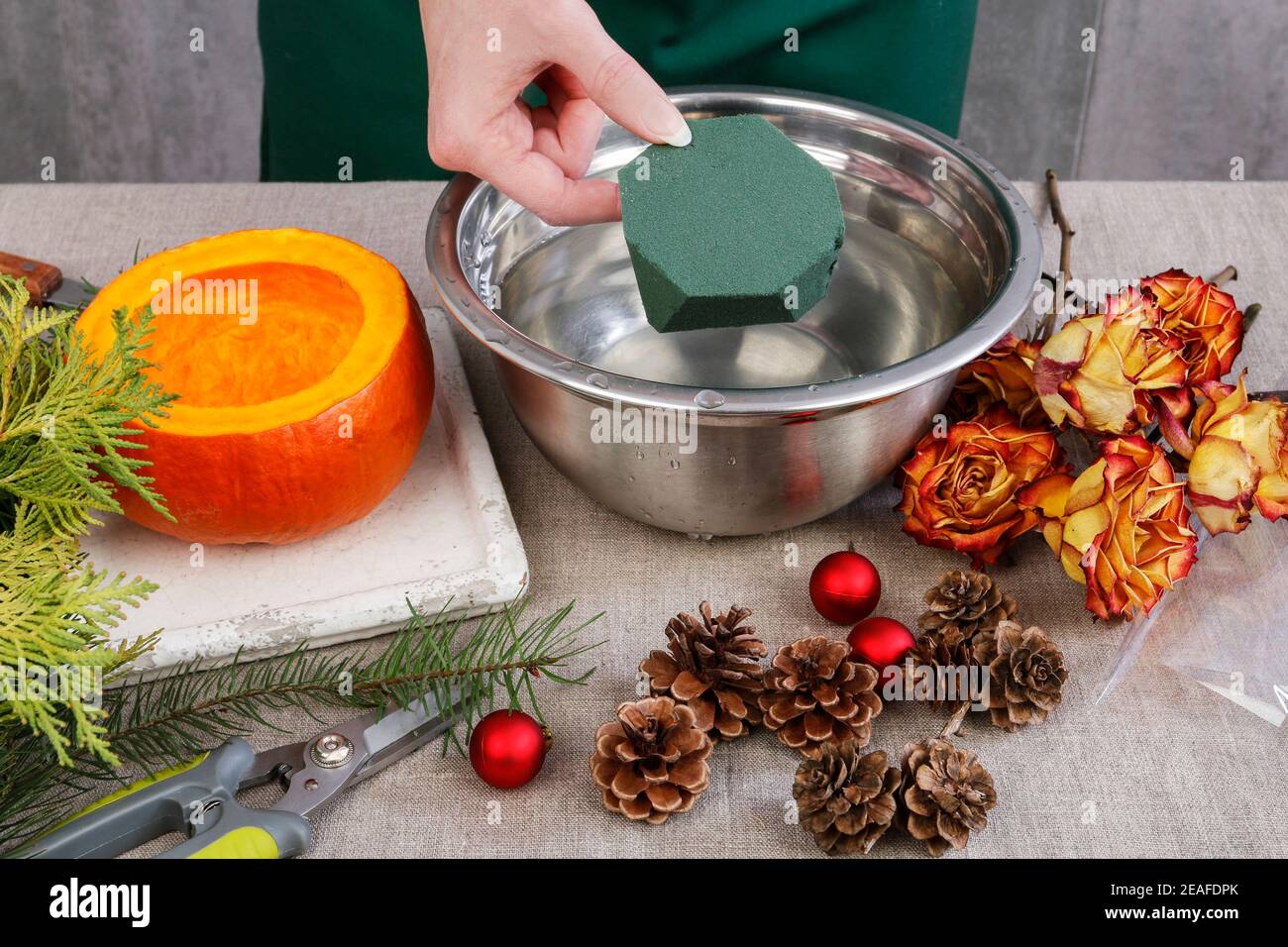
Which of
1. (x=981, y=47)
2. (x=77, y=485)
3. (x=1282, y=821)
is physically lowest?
(x=981, y=47)

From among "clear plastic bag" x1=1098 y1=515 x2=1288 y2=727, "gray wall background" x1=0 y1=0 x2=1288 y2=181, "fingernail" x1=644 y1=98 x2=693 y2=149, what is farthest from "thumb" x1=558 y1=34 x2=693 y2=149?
"gray wall background" x1=0 y1=0 x2=1288 y2=181

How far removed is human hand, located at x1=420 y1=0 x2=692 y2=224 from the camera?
0.83 meters

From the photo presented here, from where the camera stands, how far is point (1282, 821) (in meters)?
0.71

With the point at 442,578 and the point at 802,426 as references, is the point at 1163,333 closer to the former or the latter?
the point at 802,426

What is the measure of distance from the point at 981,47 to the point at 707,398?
5.78ft

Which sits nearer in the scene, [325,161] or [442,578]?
[442,578]

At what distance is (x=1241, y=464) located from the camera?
0.76 m

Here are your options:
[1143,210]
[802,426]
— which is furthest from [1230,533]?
[1143,210]

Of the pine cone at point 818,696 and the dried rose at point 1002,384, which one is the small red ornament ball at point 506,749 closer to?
the pine cone at point 818,696

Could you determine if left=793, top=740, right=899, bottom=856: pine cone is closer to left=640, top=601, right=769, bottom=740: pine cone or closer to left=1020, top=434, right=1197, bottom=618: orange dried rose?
left=640, top=601, right=769, bottom=740: pine cone

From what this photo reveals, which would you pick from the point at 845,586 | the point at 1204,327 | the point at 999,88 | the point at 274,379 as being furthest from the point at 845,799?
the point at 999,88

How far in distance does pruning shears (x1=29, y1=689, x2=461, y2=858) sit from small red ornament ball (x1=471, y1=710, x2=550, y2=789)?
5cm

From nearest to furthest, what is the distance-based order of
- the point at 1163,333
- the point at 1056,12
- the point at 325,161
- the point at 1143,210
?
the point at 1163,333 → the point at 1143,210 → the point at 325,161 → the point at 1056,12

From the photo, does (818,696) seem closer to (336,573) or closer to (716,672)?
(716,672)
